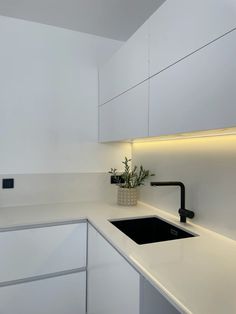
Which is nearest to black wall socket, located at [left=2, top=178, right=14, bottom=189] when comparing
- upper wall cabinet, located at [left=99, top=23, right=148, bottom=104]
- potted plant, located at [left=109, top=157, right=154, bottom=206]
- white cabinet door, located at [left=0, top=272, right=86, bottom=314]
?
white cabinet door, located at [left=0, top=272, right=86, bottom=314]

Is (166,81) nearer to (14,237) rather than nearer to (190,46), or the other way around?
(190,46)

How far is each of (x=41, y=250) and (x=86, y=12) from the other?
1.80 meters

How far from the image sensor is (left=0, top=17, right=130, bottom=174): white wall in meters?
1.89

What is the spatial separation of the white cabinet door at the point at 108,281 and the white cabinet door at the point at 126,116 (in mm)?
705

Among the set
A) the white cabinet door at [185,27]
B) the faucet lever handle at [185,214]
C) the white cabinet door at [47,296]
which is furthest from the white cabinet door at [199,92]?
the white cabinet door at [47,296]

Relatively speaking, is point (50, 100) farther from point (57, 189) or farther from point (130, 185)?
point (130, 185)

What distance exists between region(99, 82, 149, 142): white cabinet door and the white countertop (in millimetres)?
611

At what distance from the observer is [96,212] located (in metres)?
1.73

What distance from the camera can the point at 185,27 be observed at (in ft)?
3.57

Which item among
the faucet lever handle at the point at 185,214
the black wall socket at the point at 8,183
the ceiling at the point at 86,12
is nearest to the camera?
the faucet lever handle at the point at 185,214

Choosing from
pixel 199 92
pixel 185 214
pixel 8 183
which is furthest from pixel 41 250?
pixel 199 92

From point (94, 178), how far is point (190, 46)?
1429 millimetres

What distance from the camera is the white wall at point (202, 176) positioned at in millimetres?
1218

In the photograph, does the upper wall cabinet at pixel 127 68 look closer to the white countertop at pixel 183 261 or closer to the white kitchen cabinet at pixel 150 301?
the white countertop at pixel 183 261
